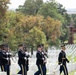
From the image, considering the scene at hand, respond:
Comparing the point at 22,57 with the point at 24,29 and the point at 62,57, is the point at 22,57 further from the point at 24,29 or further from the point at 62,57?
the point at 24,29

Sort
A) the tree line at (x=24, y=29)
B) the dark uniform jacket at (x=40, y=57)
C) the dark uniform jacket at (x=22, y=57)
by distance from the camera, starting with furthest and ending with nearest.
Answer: the tree line at (x=24, y=29), the dark uniform jacket at (x=40, y=57), the dark uniform jacket at (x=22, y=57)

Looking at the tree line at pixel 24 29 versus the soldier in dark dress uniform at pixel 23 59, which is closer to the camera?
the soldier in dark dress uniform at pixel 23 59

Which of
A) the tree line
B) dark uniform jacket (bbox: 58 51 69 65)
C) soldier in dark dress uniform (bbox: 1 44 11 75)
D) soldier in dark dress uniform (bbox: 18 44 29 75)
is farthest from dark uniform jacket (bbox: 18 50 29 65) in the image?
the tree line

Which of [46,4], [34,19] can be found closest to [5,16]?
[34,19]

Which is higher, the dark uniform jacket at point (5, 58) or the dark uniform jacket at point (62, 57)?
the dark uniform jacket at point (5, 58)

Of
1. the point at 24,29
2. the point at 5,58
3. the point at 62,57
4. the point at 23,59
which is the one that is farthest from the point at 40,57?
the point at 24,29

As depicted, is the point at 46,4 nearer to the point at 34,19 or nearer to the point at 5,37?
the point at 34,19

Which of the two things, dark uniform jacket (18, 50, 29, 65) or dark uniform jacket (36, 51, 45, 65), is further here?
dark uniform jacket (36, 51, 45, 65)

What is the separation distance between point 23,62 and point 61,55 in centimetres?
251

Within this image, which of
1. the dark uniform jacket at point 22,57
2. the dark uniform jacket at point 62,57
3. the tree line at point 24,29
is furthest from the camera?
the tree line at point 24,29

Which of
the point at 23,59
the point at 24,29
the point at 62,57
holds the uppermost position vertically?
the point at 23,59

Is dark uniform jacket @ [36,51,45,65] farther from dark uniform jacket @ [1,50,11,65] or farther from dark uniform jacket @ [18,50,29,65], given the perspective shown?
dark uniform jacket @ [1,50,11,65]

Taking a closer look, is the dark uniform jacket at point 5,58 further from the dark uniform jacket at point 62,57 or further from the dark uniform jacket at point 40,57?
the dark uniform jacket at point 62,57

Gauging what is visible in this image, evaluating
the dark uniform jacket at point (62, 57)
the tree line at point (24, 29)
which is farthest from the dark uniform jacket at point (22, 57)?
the tree line at point (24, 29)
